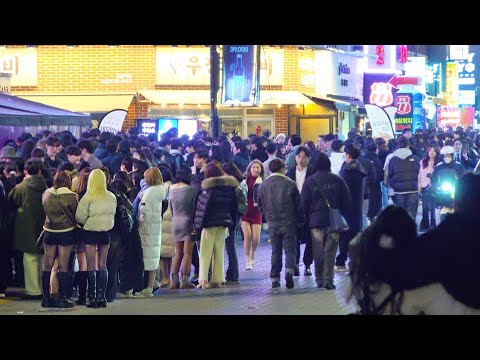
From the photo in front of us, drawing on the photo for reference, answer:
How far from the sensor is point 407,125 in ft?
112

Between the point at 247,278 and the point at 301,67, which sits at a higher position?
the point at 301,67

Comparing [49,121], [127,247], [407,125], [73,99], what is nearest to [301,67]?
[407,125]

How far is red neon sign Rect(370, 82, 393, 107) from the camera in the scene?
3294 cm

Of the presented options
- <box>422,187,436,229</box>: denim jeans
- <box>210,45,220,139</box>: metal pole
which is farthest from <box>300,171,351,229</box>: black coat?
<box>210,45,220,139</box>: metal pole

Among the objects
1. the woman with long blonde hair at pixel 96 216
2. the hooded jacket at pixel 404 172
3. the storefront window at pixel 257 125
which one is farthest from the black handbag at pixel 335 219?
A: the storefront window at pixel 257 125

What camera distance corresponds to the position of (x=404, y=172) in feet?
61.9

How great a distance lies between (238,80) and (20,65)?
13.2m

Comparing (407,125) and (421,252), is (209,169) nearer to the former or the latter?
(421,252)

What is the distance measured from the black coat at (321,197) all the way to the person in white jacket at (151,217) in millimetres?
1969

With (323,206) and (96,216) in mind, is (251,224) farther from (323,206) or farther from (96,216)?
(96,216)

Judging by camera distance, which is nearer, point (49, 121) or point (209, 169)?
point (209, 169)

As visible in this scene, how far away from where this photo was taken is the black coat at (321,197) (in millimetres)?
14219

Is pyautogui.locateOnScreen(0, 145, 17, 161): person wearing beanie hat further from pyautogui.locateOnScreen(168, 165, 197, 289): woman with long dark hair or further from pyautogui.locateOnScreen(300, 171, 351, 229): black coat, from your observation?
pyautogui.locateOnScreen(300, 171, 351, 229): black coat
